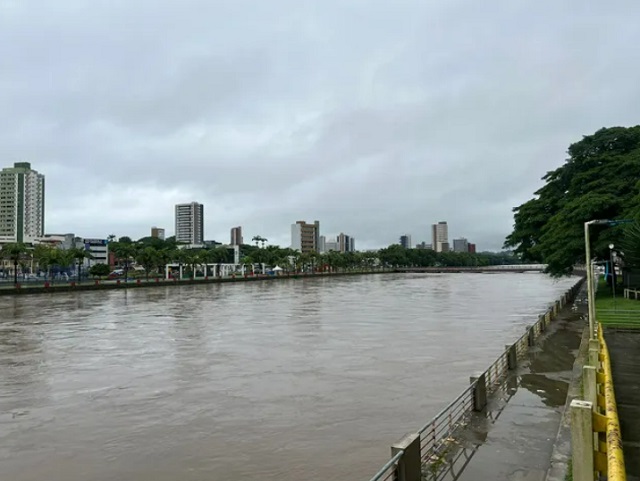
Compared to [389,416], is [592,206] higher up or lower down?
higher up

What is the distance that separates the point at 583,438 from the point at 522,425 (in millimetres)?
6772

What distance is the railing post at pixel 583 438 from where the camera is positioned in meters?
5.63

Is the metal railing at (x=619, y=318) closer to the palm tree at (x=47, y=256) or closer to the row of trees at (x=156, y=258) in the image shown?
the row of trees at (x=156, y=258)

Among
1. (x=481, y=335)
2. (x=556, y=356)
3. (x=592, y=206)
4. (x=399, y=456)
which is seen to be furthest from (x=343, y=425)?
(x=592, y=206)

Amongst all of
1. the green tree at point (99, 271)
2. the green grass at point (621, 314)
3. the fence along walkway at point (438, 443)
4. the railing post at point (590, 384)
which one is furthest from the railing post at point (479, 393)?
the green tree at point (99, 271)

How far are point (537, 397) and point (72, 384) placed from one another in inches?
603

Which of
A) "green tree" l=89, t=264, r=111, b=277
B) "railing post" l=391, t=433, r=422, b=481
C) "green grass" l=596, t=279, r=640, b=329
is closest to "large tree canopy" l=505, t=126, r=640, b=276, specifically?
"green grass" l=596, t=279, r=640, b=329

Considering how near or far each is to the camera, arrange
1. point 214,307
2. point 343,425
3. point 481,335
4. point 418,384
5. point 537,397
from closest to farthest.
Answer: point 343,425 → point 537,397 → point 418,384 → point 481,335 → point 214,307

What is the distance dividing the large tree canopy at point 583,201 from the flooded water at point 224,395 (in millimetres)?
14150

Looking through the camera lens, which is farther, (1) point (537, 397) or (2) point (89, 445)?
(1) point (537, 397)

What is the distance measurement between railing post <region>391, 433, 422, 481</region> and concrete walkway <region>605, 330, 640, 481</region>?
3.20 meters

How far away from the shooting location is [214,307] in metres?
49.1

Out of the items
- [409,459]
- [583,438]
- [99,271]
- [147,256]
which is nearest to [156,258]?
[147,256]

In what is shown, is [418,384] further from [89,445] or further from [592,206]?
[592,206]
